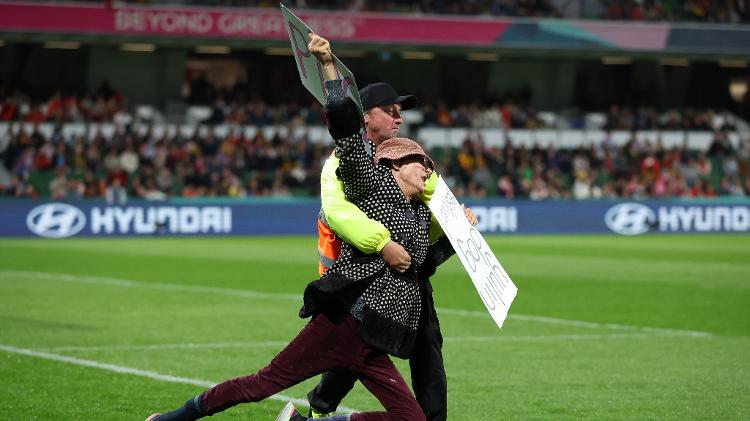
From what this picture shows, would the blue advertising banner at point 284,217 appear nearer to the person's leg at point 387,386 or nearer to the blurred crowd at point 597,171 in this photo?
the blurred crowd at point 597,171

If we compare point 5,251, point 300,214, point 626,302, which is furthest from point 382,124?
point 300,214

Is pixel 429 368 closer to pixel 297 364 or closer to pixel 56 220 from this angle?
pixel 297 364

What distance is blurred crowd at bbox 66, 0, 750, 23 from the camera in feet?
132

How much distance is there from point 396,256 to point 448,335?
7.44 m

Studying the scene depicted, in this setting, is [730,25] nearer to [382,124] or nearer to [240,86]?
[240,86]

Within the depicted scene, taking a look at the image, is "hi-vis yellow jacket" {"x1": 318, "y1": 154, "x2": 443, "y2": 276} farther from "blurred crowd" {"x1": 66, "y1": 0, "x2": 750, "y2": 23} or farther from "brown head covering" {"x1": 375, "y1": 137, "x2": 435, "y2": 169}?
"blurred crowd" {"x1": 66, "y1": 0, "x2": 750, "y2": 23}

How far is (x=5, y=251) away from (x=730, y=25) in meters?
28.1

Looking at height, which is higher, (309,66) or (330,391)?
(309,66)

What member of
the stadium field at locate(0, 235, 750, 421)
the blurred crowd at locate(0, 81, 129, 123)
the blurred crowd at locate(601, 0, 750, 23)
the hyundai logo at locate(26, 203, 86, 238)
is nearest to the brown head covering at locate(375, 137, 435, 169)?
the stadium field at locate(0, 235, 750, 421)

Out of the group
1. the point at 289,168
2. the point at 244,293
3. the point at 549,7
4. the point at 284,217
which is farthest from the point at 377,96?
the point at 549,7

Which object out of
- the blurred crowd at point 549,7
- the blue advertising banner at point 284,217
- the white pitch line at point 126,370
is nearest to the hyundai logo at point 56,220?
the blue advertising banner at point 284,217

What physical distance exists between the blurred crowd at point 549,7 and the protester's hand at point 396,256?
34302 mm

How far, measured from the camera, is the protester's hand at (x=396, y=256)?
19.1 ft

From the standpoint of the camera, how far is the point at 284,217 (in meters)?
32.5
